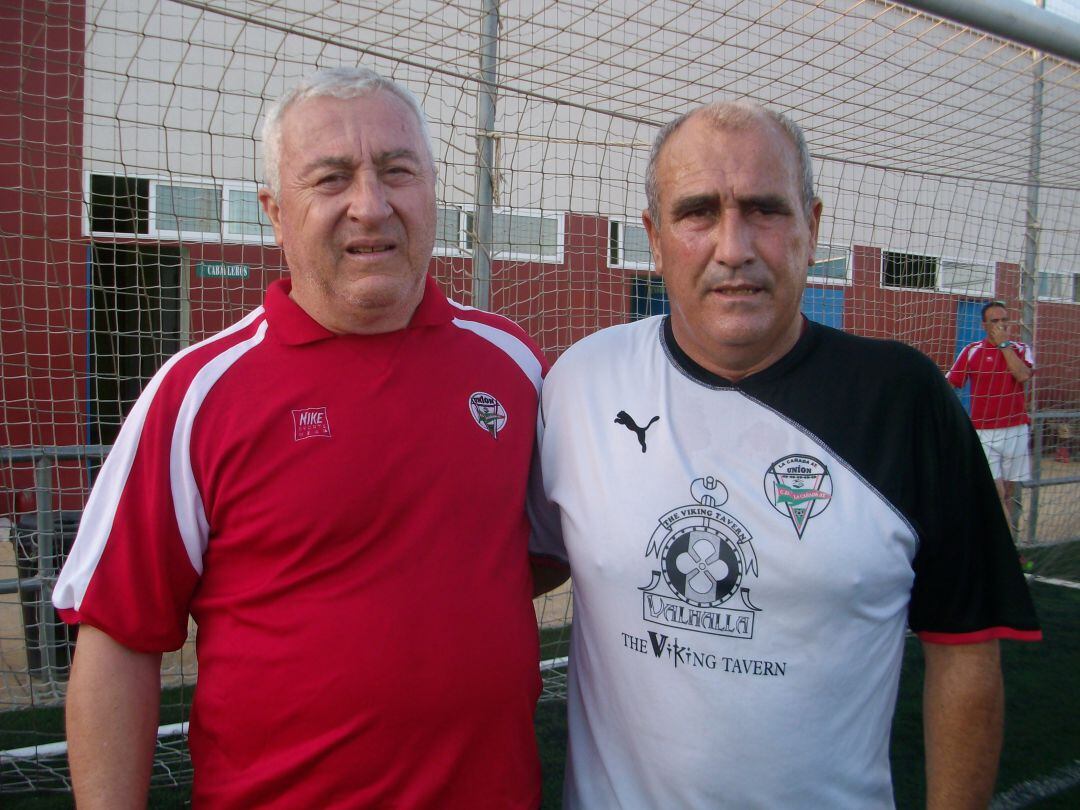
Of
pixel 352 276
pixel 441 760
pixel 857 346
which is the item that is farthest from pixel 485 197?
pixel 441 760

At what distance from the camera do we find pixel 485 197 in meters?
3.74

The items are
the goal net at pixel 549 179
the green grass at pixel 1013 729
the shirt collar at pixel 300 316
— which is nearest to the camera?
the shirt collar at pixel 300 316

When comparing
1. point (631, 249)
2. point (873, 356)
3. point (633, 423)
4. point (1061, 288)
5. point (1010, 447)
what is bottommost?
point (1010, 447)

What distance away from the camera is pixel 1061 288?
6363 millimetres

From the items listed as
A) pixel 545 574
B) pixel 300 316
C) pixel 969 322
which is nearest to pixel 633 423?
pixel 545 574

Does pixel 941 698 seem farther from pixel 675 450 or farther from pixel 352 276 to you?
pixel 352 276

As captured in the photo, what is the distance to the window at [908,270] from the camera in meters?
6.05

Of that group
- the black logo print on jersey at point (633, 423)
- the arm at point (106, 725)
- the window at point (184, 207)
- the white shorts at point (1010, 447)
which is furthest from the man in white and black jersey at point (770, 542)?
the white shorts at point (1010, 447)

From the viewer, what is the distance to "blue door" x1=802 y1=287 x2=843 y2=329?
22.7 feet

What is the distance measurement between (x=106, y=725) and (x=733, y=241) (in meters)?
1.35

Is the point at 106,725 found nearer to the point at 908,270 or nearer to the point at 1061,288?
the point at 908,270

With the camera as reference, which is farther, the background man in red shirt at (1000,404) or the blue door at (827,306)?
the blue door at (827,306)

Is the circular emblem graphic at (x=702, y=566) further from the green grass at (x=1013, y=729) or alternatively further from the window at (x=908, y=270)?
the window at (x=908, y=270)

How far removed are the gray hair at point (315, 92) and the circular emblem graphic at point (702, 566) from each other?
0.92 m
